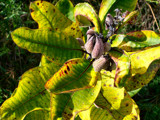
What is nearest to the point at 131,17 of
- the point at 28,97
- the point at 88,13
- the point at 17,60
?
the point at 88,13

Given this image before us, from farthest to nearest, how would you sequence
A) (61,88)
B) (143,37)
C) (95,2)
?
(95,2) < (143,37) < (61,88)

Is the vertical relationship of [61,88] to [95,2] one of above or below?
below

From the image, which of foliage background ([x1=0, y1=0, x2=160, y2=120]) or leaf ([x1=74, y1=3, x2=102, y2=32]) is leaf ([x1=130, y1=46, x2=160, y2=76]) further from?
foliage background ([x1=0, y1=0, x2=160, y2=120])

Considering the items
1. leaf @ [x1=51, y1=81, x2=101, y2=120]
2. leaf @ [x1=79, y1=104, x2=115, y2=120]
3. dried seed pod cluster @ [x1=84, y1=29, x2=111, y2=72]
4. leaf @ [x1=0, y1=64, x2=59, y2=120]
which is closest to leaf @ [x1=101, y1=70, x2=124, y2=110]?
leaf @ [x1=79, y1=104, x2=115, y2=120]

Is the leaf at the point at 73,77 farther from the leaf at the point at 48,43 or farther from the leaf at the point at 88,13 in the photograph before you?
the leaf at the point at 88,13

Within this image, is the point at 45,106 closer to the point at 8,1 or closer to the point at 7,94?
the point at 7,94

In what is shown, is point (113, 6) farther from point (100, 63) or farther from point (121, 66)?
point (121, 66)

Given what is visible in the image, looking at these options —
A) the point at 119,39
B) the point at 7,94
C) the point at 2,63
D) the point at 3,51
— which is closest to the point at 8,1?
the point at 3,51

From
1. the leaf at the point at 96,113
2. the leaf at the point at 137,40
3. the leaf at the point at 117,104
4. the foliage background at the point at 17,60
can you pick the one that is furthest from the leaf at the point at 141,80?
the foliage background at the point at 17,60
